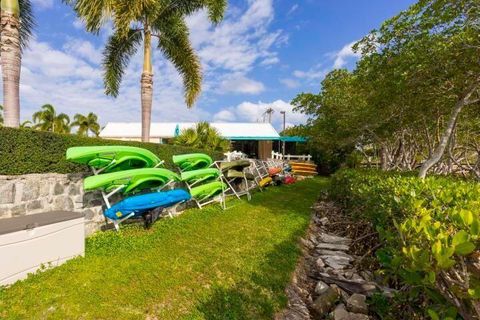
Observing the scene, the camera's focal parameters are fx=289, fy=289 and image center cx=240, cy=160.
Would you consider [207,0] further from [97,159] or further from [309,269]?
[309,269]

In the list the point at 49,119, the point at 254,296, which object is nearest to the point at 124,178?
the point at 254,296

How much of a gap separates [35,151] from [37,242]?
1886 mm

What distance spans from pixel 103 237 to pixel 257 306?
3380 mm

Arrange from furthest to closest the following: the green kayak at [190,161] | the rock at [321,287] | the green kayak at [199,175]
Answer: the green kayak at [190,161]
the green kayak at [199,175]
the rock at [321,287]

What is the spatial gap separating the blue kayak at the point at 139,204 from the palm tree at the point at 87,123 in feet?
160

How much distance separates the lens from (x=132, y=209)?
5703 mm

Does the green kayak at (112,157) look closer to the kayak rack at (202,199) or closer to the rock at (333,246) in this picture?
the kayak rack at (202,199)

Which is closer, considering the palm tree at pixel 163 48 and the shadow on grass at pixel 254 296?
the shadow on grass at pixel 254 296

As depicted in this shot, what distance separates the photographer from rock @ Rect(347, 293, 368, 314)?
4.08m

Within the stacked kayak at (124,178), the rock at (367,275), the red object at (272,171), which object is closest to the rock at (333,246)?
the rock at (367,275)

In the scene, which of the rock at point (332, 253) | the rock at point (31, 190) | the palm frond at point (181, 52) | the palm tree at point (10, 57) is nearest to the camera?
the rock at point (31, 190)

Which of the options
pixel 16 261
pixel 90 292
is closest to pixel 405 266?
pixel 90 292

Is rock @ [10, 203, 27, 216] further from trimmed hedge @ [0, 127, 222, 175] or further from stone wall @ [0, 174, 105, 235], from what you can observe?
trimmed hedge @ [0, 127, 222, 175]

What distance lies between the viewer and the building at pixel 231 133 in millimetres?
25734
